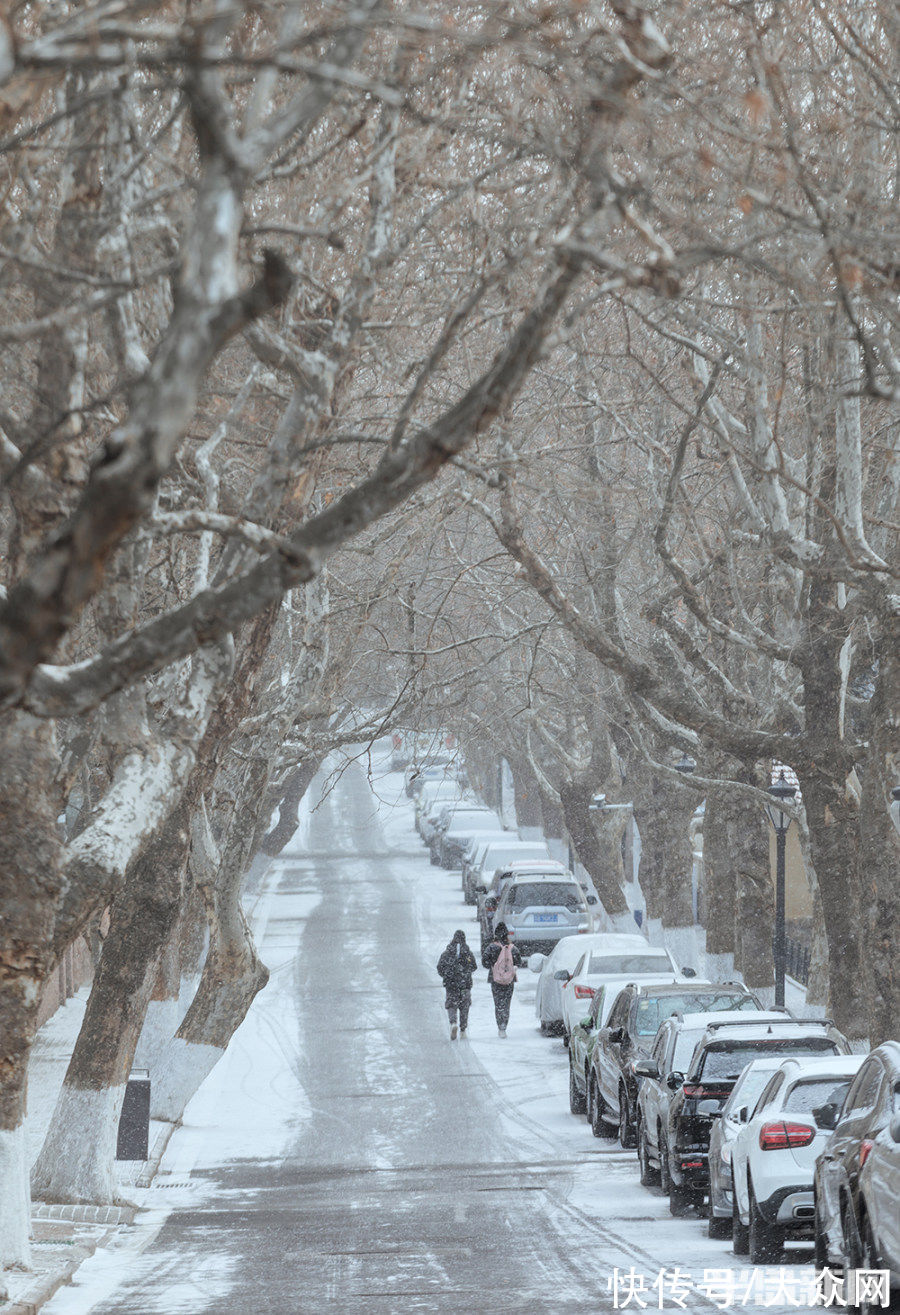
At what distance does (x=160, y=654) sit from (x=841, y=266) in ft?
13.8

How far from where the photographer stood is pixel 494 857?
50.4 metres

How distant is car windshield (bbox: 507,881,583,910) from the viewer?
128 ft

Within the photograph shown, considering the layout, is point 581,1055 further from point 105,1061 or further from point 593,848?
point 593,848

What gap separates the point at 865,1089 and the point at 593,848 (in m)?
27.2

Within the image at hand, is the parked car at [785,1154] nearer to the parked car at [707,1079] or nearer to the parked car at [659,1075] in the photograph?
the parked car at [707,1079]

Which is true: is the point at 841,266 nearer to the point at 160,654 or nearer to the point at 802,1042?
the point at 160,654

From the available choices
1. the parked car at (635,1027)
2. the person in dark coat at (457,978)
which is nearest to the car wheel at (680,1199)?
the parked car at (635,1027)

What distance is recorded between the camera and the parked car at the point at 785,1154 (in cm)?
1239

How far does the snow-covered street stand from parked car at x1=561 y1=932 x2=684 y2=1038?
1.02 meters

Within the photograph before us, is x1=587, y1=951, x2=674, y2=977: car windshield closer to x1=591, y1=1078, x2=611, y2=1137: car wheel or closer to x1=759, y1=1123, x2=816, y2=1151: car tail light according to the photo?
x1=591, y1=1078, x2=611, y2=1137: car wheel

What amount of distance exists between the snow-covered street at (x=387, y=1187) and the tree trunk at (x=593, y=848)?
8.10ft

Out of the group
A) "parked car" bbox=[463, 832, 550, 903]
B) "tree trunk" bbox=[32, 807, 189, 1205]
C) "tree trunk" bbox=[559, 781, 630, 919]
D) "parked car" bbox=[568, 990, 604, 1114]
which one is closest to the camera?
"tree trunk" bbox=[32, 807, 189, 1205]

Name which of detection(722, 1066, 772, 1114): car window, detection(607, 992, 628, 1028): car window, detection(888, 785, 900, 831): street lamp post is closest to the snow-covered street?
detection(722, 1066, 772, 1114): car window

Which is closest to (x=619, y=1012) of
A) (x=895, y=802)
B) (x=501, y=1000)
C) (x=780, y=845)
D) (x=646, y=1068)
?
(x=895, y=802)
